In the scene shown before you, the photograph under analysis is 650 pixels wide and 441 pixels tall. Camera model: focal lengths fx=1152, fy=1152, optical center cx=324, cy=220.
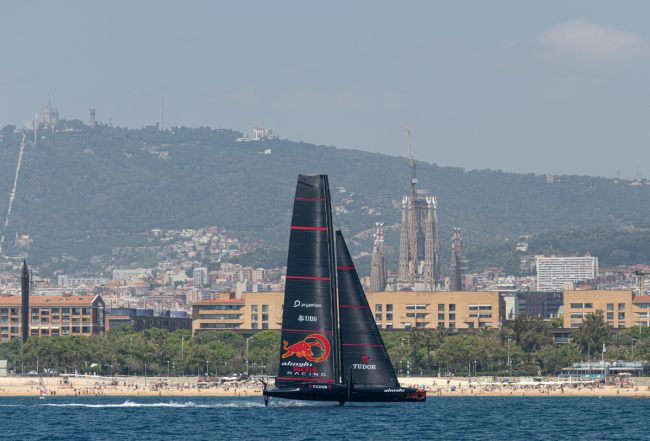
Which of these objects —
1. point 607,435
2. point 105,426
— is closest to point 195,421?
point 105,426

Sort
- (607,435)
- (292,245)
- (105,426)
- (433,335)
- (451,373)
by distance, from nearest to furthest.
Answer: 1. (292,245)
2. (607,435)
3. (105,426)
4. (451,373)
5. (433,335)

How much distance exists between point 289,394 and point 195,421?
72.4ft

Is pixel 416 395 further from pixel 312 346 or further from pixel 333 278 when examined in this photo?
pixel 333 278

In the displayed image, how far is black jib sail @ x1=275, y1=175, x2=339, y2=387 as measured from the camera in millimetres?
77875

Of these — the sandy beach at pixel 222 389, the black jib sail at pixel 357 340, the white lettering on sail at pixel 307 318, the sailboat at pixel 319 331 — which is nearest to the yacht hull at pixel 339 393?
the sailboat at pixel 319 331

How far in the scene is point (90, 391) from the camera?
162 meters

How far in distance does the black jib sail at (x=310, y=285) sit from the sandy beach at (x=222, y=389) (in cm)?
6696

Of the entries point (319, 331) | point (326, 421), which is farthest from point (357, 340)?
point (326, 421)

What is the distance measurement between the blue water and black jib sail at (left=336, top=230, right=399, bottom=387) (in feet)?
10.4

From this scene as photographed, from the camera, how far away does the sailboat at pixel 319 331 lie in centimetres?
7794

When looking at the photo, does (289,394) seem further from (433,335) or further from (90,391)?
(433,335)

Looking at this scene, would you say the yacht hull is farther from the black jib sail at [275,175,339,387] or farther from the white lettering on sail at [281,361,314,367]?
the white lettering on sail at [281,361,314,367]

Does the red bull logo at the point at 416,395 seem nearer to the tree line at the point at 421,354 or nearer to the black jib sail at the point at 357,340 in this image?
the black jib sail at the point at 357,340

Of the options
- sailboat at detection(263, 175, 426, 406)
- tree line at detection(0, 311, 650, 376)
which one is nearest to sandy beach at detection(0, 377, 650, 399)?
tree line at detection(0, 311, 650, 376)
